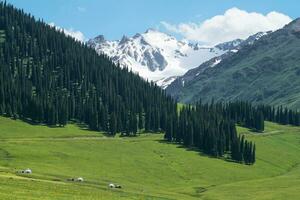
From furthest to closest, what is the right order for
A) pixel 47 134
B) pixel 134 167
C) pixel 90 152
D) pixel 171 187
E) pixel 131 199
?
1. pixel 47 134
2. pixel 90 152
3. pixel 134 167
4. pixel 171 187
5. pixel 131 199

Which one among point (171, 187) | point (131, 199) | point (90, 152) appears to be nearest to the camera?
point (131, 199)

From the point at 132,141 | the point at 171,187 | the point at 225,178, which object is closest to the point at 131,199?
the point at 171,187

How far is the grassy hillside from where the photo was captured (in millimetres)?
111688

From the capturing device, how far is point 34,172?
118 meters

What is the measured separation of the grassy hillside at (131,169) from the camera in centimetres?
11169

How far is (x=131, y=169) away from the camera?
14712cm

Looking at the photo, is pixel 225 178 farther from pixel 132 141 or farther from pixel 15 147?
pixel 15 147

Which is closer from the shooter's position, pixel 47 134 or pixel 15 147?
pixel 15 147


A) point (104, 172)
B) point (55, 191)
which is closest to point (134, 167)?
point (104, 172)

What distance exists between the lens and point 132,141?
7741 inches

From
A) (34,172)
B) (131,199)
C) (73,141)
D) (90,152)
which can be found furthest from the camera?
(73,141)

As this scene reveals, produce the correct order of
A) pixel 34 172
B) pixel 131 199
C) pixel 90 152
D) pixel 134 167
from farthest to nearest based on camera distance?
pixel 90 152, pixel 134 167, pixel 34 172, pixel 131 199

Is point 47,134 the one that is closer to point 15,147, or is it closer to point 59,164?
point 15,147

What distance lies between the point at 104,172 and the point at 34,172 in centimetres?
2441
